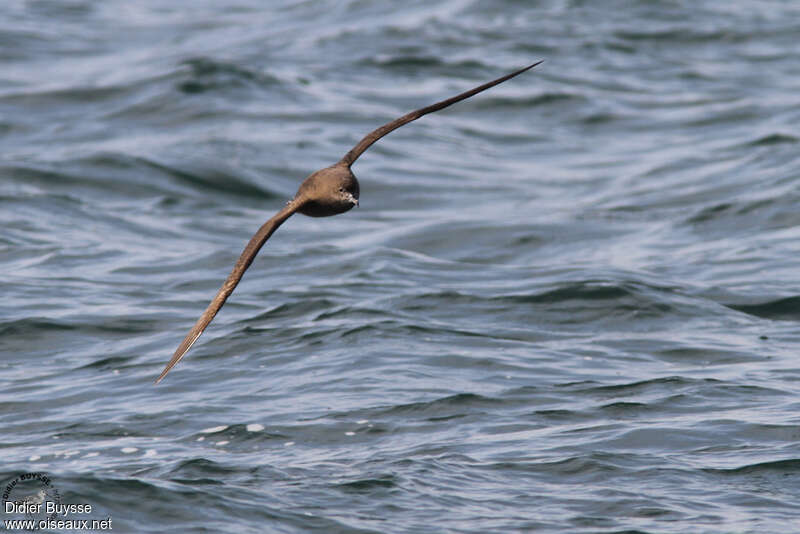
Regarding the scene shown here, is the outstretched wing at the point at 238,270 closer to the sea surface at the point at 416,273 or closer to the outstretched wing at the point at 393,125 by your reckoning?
the outstretched wing at the point at 393,125

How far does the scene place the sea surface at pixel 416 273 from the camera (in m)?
6.98

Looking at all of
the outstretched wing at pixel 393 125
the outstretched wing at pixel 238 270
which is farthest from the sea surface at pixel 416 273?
the outstretched wing at pixel 393 125

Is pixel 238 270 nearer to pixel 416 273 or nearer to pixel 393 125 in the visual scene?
pixel 393 125

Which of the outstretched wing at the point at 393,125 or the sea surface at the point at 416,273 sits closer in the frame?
the outstretched wing at the point at 393,125

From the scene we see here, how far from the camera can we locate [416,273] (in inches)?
464

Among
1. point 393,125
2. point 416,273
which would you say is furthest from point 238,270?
point 416,273

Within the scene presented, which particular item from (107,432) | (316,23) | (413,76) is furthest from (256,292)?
(316,23)

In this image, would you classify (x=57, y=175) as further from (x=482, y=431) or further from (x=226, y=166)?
(x=482, y=431)

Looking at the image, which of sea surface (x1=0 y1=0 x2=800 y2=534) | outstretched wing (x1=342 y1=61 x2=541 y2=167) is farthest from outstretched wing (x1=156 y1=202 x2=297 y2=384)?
sea surface (x1=0 y1=0 x2=800 y2=534)

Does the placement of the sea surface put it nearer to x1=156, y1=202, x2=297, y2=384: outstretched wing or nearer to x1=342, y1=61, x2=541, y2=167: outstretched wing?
x1=156, y1=202, x2=297, y2=384: outstretched wing

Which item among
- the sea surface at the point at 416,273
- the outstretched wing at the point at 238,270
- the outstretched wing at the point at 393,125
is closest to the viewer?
the outstretched wing at the point at 238,270

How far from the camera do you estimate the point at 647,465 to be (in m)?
7.11

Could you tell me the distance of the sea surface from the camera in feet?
22.9

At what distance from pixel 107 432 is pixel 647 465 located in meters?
3.06
